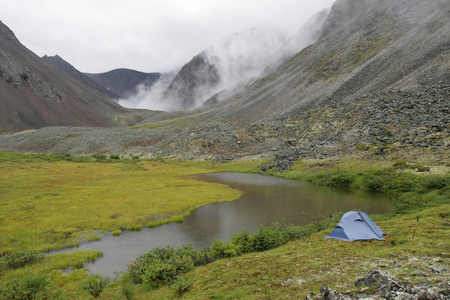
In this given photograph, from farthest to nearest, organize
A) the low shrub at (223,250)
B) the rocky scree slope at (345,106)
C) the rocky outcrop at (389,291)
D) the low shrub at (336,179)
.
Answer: the rocky scree slope at (345,106), the low shrub at (336,179), the low shrub at (223,250), the rocky outcrop at (389,291)

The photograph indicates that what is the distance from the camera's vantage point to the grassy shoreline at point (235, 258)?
34.4 feet

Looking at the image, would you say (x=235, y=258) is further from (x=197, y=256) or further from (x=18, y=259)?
(x=18, y=259)

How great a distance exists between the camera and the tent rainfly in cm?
1595

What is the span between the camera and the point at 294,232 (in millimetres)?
18375

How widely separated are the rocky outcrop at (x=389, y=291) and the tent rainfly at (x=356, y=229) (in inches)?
355

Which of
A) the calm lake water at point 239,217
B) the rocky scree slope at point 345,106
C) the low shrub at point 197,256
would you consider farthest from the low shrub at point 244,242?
the rocky scree slope at point 345,106

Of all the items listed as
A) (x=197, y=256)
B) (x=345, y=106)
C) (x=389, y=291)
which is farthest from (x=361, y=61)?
(x=389, y=291)

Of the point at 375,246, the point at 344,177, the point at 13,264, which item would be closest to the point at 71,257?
the point at 13,264

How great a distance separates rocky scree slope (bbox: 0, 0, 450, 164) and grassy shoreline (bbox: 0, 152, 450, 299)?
10492 millimetres

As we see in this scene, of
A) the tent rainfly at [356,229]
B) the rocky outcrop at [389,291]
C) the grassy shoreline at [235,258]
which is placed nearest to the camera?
the rocky outcrop at [389,291]

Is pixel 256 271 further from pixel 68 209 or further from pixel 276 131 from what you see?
pixel 276 131

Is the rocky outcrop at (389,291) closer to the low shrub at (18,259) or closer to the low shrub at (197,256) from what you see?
the low shrub at (197,256)

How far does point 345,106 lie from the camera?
250ft

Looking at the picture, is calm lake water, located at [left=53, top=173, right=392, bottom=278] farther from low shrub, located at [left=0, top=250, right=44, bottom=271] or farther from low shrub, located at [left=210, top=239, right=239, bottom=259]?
low shrub, located at [left=210, top=239, right=239, bottom=259]
